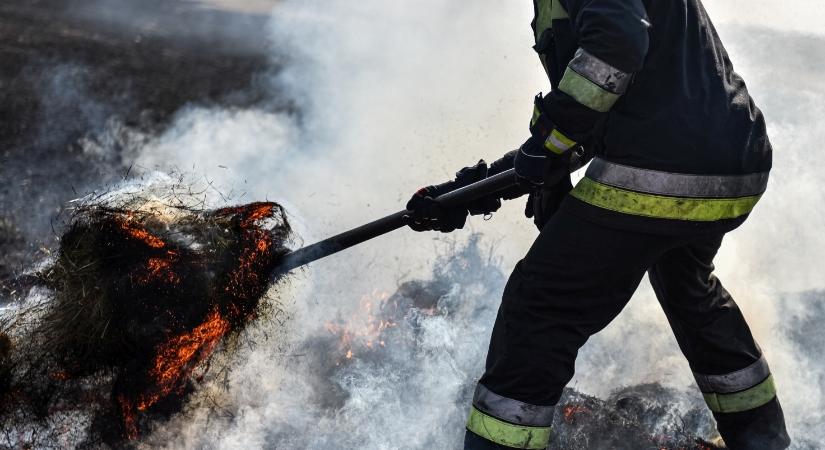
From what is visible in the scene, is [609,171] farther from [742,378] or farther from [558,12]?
[742,378]

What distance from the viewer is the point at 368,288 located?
4508 mm

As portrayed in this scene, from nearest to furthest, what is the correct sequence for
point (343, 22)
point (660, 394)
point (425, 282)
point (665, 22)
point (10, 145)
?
1. point (665, 22)
2. point (660, 394)
3. point (425, 282)
4. point (10, 145)
5. point (343, 22)

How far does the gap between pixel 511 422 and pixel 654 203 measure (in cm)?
90

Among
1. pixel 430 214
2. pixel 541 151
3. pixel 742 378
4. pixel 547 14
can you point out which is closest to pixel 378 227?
pixel 430 214

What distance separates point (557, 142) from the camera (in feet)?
7.66

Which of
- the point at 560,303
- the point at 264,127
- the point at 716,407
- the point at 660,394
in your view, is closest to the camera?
the point at 560,303

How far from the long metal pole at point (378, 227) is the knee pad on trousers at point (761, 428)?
138cm

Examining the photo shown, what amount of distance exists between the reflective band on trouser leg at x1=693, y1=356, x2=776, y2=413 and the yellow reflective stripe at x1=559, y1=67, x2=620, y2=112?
54.3 inches

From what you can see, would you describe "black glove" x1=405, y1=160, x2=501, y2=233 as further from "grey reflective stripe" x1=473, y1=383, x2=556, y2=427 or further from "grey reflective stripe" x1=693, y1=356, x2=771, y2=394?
"grey reflective stripe" x1=693, y1=356, x2=771, y2=394

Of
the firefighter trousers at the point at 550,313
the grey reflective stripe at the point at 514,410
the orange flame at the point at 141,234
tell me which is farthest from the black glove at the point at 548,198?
the orange flame at the point at 141,234

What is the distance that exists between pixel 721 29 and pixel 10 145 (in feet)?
19.8

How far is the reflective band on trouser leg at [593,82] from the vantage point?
216 cm

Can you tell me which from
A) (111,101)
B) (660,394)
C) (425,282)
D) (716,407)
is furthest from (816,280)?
(111,101)

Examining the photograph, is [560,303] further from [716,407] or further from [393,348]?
[393,348]
